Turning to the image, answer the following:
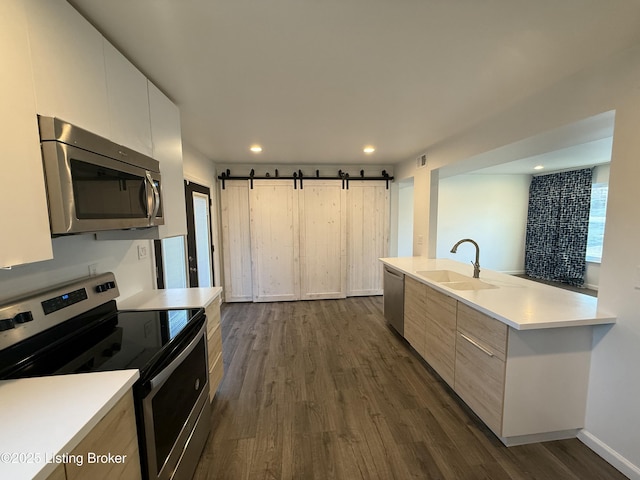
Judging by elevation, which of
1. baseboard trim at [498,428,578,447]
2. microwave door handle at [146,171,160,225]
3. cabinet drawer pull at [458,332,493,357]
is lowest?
baseboard trim at [498,428,578,447]

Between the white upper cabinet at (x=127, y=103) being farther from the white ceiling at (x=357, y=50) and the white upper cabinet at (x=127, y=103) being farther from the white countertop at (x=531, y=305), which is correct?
the white countertop at (x=531, y=305)

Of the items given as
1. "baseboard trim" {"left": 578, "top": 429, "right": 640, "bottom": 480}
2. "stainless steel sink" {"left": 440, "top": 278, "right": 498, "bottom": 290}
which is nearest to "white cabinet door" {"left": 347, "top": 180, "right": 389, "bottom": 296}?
"stainless steel sink" {"left": 440, "top": 278, "right": 498, "bottom": 290}

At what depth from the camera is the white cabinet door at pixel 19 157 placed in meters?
0.83

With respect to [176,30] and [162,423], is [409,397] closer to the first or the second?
[162,423]

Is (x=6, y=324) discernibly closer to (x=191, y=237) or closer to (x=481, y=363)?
(x=191, y=237)

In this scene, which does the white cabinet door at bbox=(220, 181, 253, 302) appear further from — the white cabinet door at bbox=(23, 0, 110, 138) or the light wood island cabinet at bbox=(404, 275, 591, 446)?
the light wood island cabinet at bbox=(404, 275, 591, 446)

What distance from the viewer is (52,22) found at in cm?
101

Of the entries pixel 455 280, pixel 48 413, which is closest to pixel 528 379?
pixel 455 280

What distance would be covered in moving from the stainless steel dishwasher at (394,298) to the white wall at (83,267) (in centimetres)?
257

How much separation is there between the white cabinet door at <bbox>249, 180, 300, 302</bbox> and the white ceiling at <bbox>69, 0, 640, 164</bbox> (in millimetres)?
2061

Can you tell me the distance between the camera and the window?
16.7 ft

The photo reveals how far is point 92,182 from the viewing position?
3.72ft

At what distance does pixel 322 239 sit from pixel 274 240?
32.6 inches

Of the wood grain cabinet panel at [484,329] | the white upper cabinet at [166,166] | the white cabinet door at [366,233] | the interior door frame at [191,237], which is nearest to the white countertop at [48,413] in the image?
the white upper cabinet at [166,166]
